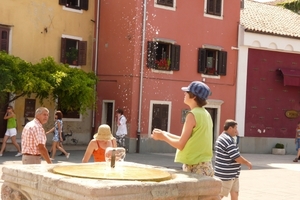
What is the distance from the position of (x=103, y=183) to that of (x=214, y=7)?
78.4ft

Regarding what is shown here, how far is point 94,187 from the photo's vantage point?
518cm

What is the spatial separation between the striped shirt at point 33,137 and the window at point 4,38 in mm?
15723

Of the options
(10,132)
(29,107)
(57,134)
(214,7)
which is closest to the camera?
(57,134)

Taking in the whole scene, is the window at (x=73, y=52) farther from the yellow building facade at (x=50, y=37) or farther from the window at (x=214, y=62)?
the window at (x=214, y=62)

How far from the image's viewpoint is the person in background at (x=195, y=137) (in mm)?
6574

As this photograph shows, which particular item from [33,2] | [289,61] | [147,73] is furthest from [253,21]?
[33,2]

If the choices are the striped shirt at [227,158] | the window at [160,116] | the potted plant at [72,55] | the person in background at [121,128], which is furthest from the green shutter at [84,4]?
the striped shirt at [227,158]

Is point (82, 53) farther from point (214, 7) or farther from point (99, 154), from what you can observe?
point (99, 154)

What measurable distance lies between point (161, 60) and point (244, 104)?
5027 mm

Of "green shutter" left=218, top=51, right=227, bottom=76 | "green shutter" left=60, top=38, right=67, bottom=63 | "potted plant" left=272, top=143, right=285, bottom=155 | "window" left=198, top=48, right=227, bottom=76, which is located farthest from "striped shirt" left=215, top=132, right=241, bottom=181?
"potted plant" left=272, top=143, right=285, bottom=155

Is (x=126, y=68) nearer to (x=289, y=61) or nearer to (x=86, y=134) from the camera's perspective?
(x=86, y=134)

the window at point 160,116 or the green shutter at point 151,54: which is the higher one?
the green shutter at point 151,54

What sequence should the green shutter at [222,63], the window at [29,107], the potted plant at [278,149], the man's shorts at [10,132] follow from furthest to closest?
the potted plant at [278,149] → the green shutter at [222,63] → the window at [29,107] → the man's shorts at [10,132]

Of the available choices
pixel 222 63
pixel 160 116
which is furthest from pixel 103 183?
pixel 222 63
